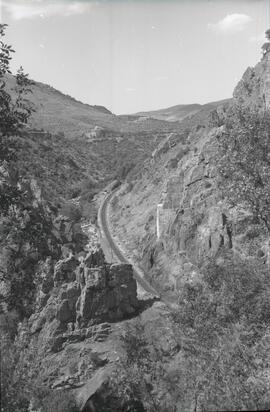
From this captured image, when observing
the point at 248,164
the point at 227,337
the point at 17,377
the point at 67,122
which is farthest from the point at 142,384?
the point at 67,122

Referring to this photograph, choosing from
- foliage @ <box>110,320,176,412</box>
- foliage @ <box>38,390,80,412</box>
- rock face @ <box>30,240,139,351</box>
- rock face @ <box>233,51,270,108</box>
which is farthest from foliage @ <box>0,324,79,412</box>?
rock face @ <box>233,51,270,108</box>

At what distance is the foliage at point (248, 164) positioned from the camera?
1948 cm

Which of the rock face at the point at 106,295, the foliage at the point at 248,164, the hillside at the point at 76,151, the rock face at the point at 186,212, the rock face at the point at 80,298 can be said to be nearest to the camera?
the foliage at the point at 248,164

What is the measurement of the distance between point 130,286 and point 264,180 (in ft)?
55.3

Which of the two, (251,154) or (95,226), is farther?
(95,226)

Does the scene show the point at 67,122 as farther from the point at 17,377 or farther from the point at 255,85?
the point at 17,377

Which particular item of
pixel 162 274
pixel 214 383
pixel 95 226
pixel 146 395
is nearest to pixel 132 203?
pixel 95 226

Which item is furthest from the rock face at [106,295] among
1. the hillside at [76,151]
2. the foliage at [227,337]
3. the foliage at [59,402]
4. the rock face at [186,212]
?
the hillside at [76,151]

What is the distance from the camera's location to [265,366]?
19.3 meters

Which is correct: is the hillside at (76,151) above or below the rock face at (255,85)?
below

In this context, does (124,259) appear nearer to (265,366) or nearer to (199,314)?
(199,314)

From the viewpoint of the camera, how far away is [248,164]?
20.1 m

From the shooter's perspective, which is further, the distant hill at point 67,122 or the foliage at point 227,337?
the distant hill at point 67,122

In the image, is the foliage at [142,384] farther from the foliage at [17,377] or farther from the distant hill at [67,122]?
the distant hill at [67,122]
